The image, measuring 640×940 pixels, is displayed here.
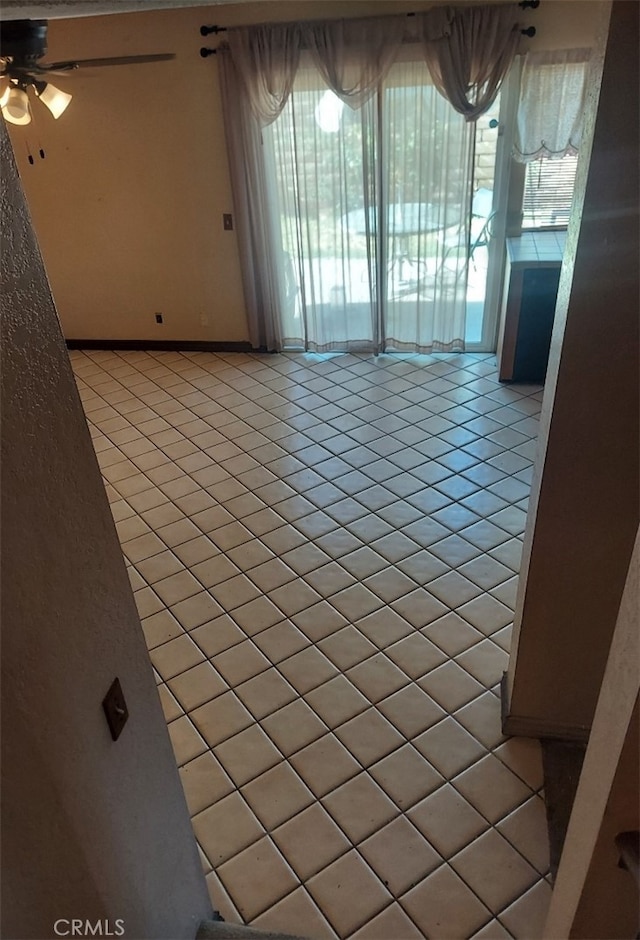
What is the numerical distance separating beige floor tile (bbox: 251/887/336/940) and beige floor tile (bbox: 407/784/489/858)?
1.30 feet

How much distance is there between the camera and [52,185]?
16.1 feet

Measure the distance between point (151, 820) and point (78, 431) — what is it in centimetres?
85

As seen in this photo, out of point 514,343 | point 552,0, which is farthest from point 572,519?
point 552,0

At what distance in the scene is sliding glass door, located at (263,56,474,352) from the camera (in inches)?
166

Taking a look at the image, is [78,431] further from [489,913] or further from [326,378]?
[326,378]

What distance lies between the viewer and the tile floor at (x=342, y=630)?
2.01 meters

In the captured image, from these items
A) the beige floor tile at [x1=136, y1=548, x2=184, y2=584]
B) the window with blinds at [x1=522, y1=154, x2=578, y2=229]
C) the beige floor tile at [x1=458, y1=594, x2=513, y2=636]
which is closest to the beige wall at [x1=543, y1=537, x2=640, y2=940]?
the beige floor tile at [x1=458, y1=594, x2=513, y2=636]

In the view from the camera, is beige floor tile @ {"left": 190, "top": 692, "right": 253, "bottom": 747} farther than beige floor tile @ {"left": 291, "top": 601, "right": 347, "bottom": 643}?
No

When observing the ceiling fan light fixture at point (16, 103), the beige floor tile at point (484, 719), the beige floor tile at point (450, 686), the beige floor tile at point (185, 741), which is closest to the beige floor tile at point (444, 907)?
the beige floor tile at point (484, 719)

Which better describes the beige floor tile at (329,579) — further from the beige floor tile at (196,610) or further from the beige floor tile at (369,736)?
the beige floor tile at (369,736)

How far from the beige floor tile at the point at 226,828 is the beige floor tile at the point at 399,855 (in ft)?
1.16

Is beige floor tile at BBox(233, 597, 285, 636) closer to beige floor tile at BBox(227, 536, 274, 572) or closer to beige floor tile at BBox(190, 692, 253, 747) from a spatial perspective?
beige floor tile at BBox(227, 536, 274, 572)

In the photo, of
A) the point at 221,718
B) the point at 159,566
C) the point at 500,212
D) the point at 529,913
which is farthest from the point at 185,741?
the point at 500,212

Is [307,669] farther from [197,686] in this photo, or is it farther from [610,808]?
[610,808]
